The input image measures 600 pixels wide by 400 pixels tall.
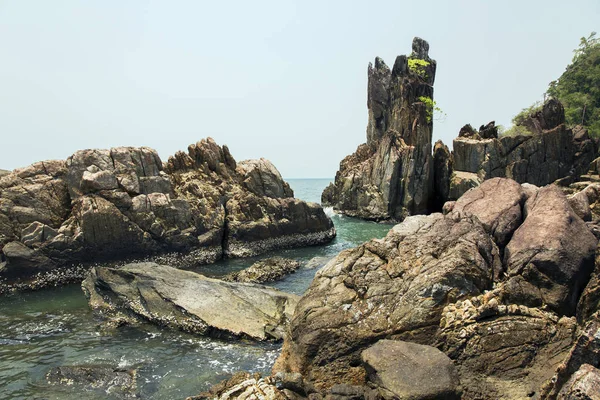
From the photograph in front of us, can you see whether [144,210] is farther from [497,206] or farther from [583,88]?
[583,88]

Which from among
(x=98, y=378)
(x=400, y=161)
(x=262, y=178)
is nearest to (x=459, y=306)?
(x=98, y=378)

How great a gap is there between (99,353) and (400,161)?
52.2 metres

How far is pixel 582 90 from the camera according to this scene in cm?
8044

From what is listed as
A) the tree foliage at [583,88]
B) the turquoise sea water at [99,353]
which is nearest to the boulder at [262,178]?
the turquoise sea water at [99,353]

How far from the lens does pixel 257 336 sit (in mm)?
16062

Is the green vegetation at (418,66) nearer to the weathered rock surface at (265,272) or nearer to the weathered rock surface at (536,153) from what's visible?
the weathered rock surface at (536,153)

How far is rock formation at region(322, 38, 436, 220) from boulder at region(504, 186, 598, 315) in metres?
45.6

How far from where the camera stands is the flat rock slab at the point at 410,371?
8.23 meters

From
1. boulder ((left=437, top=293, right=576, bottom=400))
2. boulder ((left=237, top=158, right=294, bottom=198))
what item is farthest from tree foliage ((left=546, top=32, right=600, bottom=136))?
boulder ((left=437, top=293, right=576, bottom=400))

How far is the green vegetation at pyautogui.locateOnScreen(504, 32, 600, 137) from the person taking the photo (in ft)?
243

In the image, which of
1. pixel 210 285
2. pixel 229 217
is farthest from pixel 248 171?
pixel 210 285

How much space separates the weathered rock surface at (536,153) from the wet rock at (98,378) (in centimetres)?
5325

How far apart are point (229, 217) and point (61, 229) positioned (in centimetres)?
1326

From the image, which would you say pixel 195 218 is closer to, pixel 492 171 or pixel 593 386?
pixel 593 386
